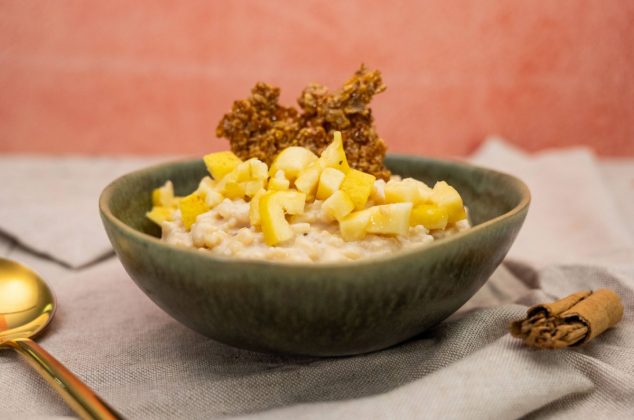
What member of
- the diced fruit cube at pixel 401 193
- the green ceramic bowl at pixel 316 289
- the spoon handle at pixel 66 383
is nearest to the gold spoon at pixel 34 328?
the spoon handle at pixel 66 383

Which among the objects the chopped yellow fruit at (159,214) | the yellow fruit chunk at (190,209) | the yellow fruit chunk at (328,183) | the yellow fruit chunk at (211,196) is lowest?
the chopped yellow fruit at (159,214)

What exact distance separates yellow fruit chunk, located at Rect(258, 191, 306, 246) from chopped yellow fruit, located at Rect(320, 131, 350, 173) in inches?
4.3

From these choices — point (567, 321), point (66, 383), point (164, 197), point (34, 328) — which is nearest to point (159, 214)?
point (164, 197)

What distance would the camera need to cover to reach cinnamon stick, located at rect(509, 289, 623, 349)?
3.14 ft

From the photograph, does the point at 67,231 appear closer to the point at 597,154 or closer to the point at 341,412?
the point at 341,412

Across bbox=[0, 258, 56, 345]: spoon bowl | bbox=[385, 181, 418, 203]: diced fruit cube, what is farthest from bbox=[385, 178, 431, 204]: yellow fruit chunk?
bbox=[0, 258, 56, 345]: spoon bowl

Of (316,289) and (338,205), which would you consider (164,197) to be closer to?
(338,205)

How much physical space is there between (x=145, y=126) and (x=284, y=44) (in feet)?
2.37

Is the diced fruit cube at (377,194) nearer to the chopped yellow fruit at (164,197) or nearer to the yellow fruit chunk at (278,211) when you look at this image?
the yellow fruit chunk at (278,211)

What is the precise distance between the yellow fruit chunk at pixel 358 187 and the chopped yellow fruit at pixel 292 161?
0.10m

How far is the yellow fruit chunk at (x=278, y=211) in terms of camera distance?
94cm

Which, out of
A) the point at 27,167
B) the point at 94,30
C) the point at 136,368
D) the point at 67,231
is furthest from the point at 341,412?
the point at 94,30

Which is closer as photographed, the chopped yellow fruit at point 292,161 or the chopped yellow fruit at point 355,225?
the chopped yellow fruit at point 355,225

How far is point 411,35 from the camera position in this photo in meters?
2.89
